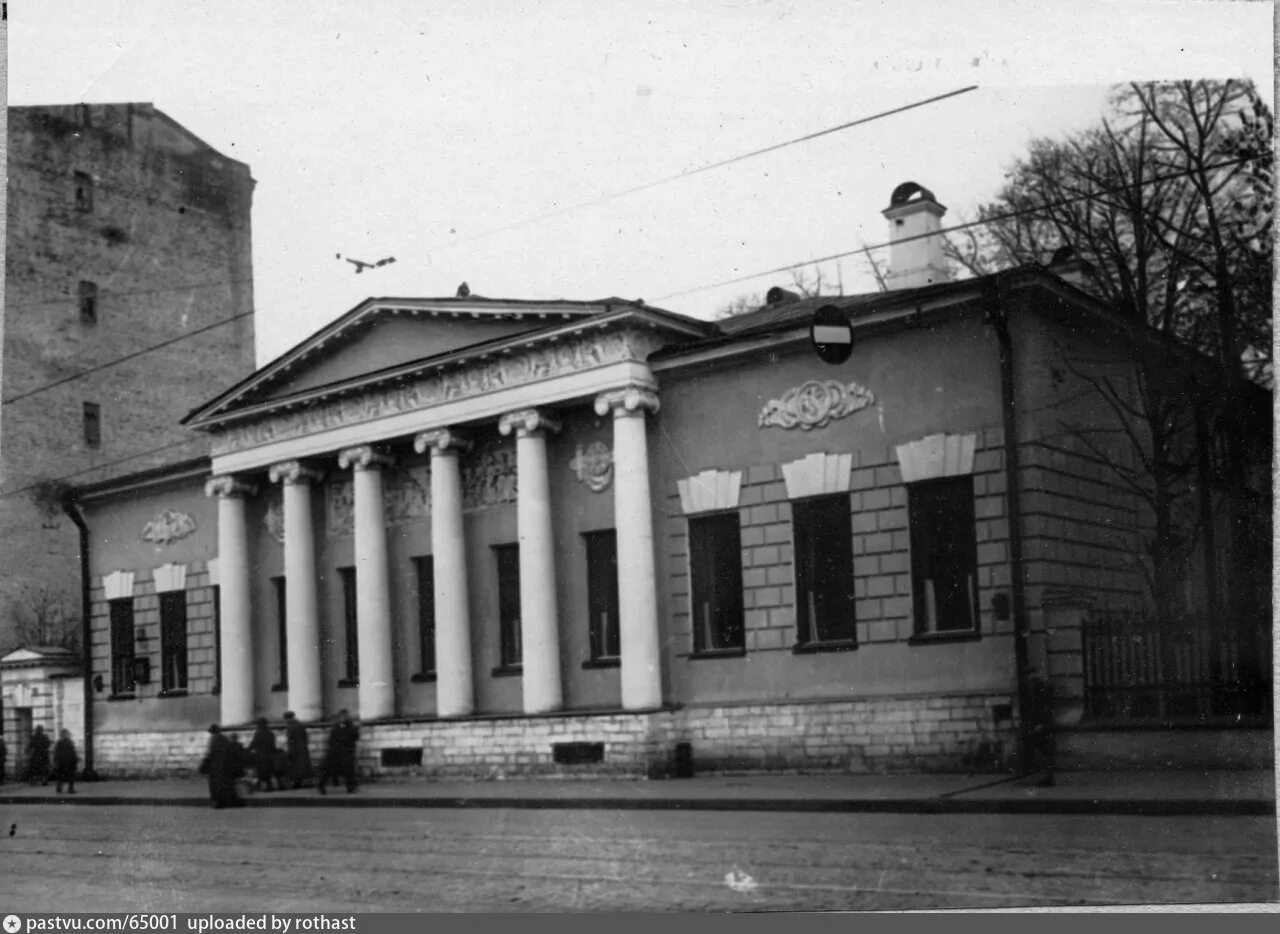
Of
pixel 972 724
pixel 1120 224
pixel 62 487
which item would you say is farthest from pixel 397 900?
pixel 62 487

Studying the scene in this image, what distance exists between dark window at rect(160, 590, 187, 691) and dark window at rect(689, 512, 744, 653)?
10.1 m

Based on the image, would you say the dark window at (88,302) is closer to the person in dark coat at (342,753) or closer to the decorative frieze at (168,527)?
the decorative frieze at (168,527)

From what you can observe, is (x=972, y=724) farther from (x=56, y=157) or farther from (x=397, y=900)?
(x=56, y=157)

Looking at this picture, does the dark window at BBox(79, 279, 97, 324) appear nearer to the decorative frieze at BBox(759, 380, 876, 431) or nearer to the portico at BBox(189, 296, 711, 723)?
the portico at BBox(189, 296, 711, 723)

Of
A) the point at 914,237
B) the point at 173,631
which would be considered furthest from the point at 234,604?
the point at 914,237

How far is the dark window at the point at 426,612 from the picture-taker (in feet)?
75.6

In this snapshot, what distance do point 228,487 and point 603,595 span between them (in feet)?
25.1

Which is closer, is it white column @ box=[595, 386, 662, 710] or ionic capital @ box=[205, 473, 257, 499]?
white column @ box=[595, 386, 662, 710]

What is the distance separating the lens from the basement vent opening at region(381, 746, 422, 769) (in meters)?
22.5

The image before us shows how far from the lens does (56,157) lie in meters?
15.9

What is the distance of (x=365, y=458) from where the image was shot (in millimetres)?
23516

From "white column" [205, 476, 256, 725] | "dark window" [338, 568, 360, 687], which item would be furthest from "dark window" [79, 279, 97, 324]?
"dark window" [338, 568, 360, 687]

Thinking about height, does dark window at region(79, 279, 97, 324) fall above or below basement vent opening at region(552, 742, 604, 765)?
above

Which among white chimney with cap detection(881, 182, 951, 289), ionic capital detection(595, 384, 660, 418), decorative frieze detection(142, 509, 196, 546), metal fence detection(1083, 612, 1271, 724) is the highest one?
white chimney with cap detection(881, 182, 951, 289)
